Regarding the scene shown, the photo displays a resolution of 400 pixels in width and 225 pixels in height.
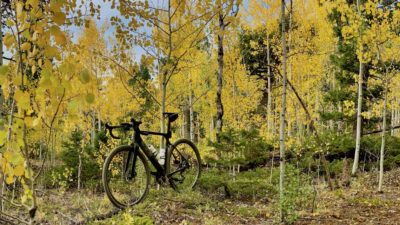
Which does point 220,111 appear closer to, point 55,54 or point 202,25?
point 202,25

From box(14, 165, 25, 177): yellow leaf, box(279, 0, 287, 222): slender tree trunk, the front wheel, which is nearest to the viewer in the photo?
box(14, 165, 25, 177): yellow leaf

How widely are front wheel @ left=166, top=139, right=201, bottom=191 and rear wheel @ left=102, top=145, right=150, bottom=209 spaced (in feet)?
1.47

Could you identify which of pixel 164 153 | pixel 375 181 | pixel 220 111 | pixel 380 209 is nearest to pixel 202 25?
pixel 164 153

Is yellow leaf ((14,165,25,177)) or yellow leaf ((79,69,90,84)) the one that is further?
yellow leaf ((14,165,25,177))

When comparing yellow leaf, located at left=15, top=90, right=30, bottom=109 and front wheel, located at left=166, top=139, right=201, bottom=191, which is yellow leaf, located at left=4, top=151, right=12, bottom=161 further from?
front wheel, located at left=166, top=139, right=201, bottom=191

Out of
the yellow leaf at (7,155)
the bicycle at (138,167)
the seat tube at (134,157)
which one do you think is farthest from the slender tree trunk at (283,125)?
the yellow leaf at (7,155)

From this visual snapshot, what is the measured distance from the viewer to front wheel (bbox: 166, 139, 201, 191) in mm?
5097

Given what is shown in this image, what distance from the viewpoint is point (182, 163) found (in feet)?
17.3

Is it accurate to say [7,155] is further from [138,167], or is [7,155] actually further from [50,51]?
[138,167]

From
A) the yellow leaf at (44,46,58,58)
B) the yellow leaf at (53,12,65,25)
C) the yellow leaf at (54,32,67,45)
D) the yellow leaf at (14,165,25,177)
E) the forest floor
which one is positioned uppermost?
the yellow leaf at (53,12,65,25)

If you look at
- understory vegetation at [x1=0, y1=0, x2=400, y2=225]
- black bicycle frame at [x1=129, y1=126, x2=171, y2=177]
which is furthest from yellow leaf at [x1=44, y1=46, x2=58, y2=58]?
black bicycle frame at [x1=129, y1=126, x2=171, y2=177]

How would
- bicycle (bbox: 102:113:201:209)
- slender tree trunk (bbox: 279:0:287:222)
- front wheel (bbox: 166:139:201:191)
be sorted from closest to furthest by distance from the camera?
1. slender tree trunk (bbox: 279:0:287:222)
2. bicycle (bbox: 102:113:201:209)
3. front wheel (bbox: 166:139:201:191)

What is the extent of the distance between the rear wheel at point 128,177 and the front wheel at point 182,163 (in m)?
0.45

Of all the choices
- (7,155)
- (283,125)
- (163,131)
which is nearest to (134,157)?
(163,131)
